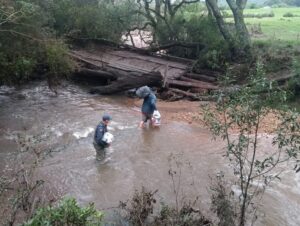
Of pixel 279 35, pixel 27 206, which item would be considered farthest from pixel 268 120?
pixel 279 35

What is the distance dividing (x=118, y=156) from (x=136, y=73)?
7.62m

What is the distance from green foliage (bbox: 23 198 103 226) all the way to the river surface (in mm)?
2334

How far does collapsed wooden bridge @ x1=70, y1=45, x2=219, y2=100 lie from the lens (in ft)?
58.8

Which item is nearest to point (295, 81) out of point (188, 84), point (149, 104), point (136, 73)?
point (188, 84)

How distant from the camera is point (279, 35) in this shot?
26125 mm

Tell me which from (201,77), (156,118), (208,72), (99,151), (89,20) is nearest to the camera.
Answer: (99,151)

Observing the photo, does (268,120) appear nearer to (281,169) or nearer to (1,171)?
(281,169)

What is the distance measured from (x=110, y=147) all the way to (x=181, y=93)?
6.20m

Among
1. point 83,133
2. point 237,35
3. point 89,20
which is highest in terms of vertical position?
point 89,20

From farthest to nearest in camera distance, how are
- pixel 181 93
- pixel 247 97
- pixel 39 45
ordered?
pixel 181 93
pixel 39 45
pixel 247 97

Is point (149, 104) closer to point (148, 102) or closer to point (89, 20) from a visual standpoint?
point (148, 102)


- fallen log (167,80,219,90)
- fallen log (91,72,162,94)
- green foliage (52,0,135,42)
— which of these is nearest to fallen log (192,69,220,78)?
fallen log (167,80,219,90)

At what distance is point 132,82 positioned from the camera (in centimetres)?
1795

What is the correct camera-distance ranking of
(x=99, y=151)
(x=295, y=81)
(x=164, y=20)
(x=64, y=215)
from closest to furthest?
(x=64, y=215)
(x=99, y=151)
(x=295, y=81)
(x=164, y=20)
